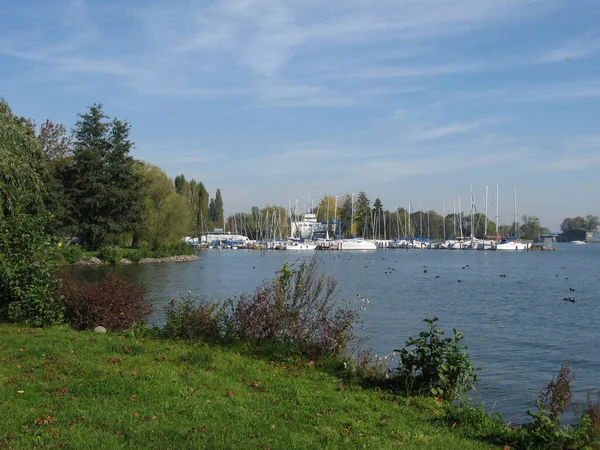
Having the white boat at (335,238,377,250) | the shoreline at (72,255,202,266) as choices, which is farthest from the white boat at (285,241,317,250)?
the shoreline at (72,255,202,266)

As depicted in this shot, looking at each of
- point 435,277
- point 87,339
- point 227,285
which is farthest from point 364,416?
point 435,277

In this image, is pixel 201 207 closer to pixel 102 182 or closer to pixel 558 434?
pixel 102 182

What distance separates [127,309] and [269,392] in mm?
6993

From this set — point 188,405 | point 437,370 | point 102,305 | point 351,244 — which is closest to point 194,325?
point 102,305

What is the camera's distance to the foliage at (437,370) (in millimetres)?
9094

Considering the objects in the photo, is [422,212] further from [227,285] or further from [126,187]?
[227,285]

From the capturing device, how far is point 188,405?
7.70 m

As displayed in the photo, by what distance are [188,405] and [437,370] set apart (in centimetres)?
409

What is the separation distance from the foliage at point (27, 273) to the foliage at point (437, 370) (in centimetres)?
922

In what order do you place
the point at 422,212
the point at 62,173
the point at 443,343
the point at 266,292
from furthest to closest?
1. the point at 422,212
2. the point at 62,173
3. the point at 266,292
4. the point at 443,343

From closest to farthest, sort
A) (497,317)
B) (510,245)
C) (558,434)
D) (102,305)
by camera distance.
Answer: (558,434)
(102,305)
(497,317)
(510,245)

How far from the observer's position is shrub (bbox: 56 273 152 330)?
14281 millimetres

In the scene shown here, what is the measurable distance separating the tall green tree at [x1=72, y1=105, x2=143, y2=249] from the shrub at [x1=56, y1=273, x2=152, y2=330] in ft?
145

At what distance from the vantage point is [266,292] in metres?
12.6
